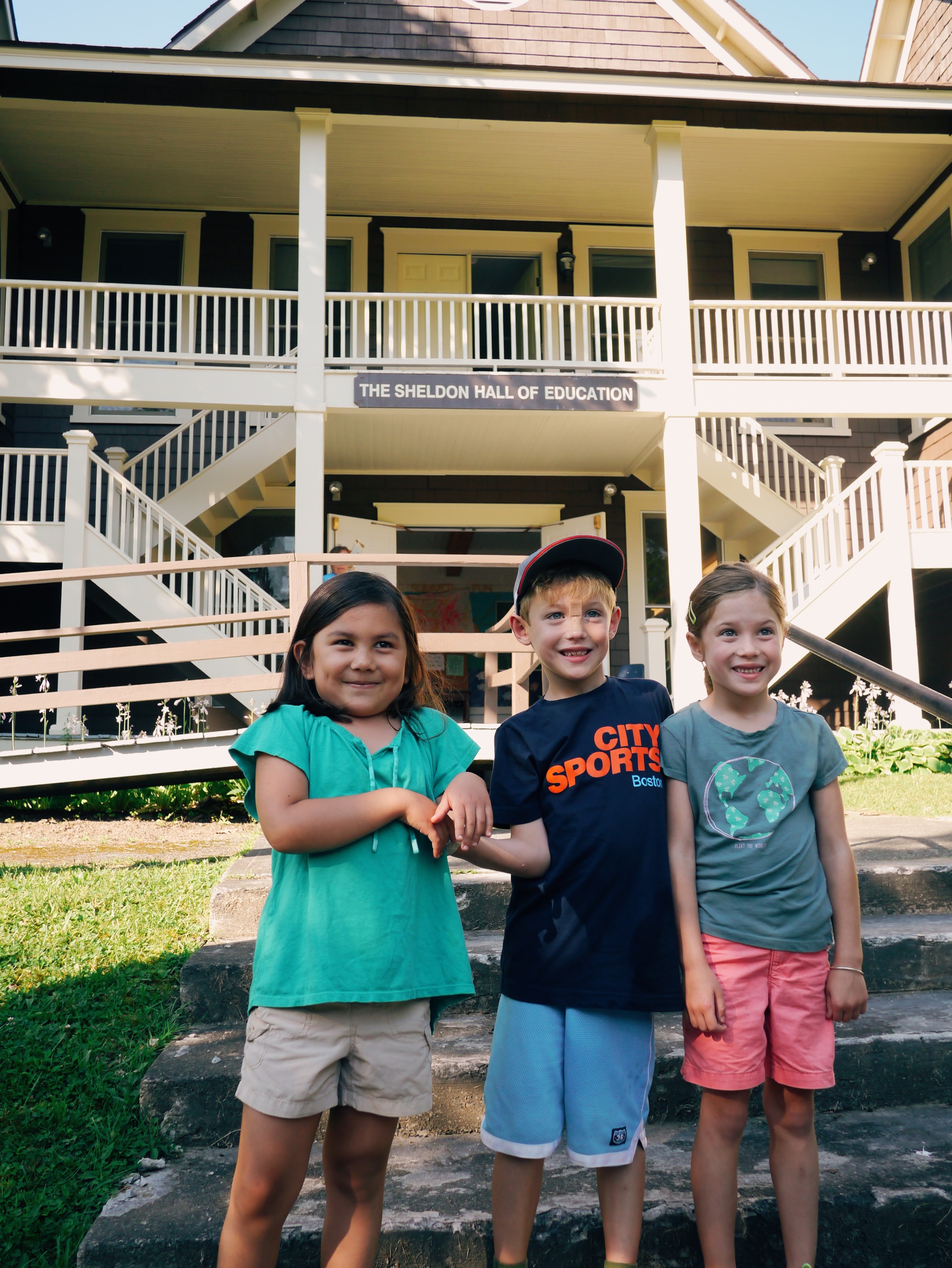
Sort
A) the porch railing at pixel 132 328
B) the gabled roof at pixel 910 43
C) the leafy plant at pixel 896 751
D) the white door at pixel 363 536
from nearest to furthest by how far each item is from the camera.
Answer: the leafy plant at pixel 896 751 → the porch railing at pixel 132 328 → the white door at pixel 363 536 → the gabled roof at pixel 910 43

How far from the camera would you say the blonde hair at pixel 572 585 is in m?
2.06

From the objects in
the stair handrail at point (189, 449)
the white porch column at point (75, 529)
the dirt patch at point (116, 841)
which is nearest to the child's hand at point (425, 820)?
the dirt patch at point (116, 841)

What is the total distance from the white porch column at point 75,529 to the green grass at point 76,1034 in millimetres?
4604

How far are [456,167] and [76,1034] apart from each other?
397 inches

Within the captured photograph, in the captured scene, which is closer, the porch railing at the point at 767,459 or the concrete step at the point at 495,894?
the concrete step at the point at 495,894

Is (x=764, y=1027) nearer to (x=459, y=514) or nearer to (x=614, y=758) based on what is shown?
(x=614, y=758)

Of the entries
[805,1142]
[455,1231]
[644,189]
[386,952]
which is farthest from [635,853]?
[644,189]

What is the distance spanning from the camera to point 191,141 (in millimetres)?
10008

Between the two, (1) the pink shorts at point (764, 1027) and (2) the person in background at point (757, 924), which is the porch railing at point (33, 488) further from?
(1) the pink shorts at point (764, 1027)

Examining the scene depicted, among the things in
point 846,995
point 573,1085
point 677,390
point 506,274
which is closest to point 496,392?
point 677,390

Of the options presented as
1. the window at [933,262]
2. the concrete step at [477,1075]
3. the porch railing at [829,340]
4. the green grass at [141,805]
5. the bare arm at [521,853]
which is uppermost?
the window at [933,262]

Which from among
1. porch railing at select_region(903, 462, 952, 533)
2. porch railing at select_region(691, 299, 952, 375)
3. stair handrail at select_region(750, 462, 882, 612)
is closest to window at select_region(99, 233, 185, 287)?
porch railing at select_region(691, 299, 952, 375)

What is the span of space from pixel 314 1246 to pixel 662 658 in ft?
28.1

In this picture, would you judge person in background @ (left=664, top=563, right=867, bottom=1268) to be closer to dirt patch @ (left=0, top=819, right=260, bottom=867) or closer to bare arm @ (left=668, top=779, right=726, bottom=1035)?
bare arm @ (left=668, top=779, right=726, bottom=1035)
